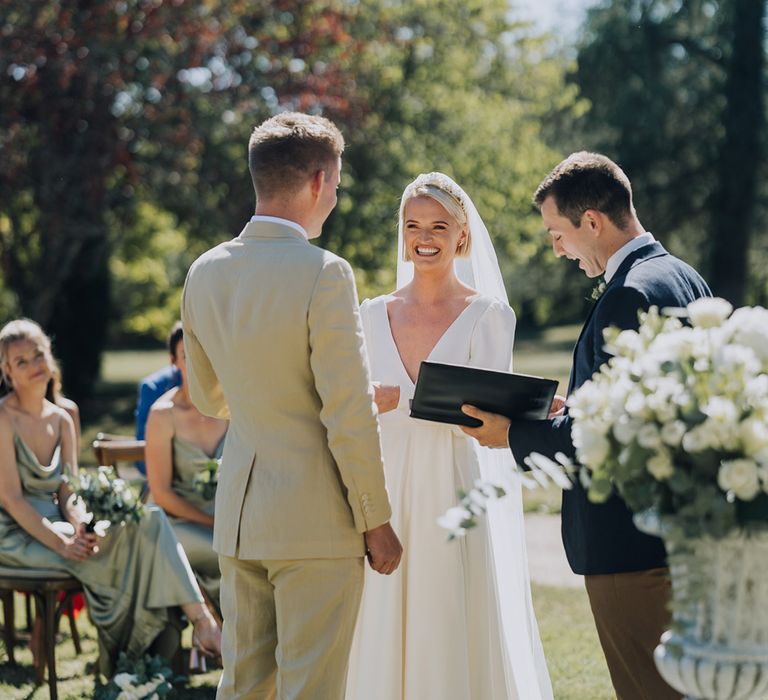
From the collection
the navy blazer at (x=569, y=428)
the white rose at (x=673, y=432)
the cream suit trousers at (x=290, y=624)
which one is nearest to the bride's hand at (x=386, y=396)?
the navy blazer at (x=569, y=428)

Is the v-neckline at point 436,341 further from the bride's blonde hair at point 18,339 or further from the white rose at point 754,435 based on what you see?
the bride's blonde hair at point 18,339

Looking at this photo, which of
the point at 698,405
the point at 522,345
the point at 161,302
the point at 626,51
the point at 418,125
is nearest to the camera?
the point at 698,405

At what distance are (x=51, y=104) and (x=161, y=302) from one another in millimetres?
18894

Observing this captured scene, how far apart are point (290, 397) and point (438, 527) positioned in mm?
1315

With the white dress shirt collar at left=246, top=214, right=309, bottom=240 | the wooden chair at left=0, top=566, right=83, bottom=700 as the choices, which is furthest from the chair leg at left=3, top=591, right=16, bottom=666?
the white dress shirt collar at left=246, top=214, right=309, bottom=240

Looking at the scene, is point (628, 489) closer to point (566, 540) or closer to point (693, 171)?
point (566, 540)

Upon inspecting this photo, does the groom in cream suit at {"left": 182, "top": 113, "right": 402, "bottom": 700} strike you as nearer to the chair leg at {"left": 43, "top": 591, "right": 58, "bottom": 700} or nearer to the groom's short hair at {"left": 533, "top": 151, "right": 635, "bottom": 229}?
the groom's short hair at {"left": 533, "top": 151, "right": 635, "bottom": 229}

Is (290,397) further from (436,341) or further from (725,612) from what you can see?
(725,612)

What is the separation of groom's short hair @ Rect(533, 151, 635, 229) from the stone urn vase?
143cm

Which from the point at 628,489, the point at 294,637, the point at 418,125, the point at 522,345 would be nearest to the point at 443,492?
the point at 294,637

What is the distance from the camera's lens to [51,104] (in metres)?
15.5

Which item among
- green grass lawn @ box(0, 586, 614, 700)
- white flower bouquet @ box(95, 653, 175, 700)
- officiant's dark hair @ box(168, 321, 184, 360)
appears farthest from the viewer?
officiant's dark hair @ box(168, 321, 184, 360)

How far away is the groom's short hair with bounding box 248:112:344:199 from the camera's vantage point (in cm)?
333

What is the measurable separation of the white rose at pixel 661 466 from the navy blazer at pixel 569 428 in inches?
39.3
